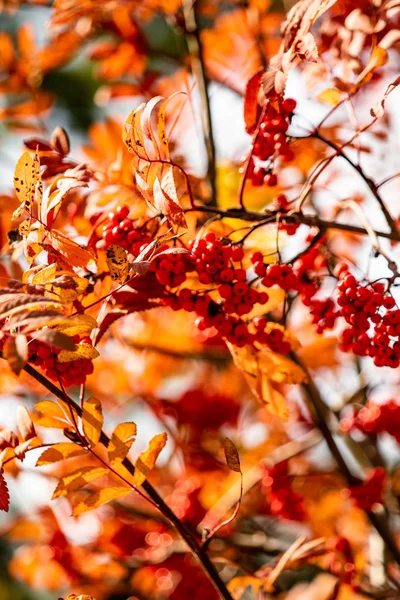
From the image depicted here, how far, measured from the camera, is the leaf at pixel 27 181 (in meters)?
1.13

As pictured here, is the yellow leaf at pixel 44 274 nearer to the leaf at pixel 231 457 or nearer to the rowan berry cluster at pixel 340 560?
the leaf at pixel 231 457

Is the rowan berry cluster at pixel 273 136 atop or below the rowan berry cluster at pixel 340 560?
atop

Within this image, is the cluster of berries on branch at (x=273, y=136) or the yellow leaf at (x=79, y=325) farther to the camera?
the cluster of berries on branch at (x=273, y=136)

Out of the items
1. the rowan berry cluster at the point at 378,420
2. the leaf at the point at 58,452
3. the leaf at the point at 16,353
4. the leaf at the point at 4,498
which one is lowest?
the rowan berry cluster at the point at 378,420

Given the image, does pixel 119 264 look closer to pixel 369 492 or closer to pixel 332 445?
pixel 332 445

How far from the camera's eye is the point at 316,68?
155cm

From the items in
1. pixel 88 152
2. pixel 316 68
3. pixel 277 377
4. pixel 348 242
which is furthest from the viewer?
pixel 348 242

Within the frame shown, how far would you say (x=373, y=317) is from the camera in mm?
1233

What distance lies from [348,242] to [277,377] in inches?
56.6

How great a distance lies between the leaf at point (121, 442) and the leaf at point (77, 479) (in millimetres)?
37

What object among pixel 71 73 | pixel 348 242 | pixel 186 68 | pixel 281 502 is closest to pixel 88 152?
pixel 186 68

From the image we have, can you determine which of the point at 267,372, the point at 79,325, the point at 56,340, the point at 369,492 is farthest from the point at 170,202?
the point at 369,492

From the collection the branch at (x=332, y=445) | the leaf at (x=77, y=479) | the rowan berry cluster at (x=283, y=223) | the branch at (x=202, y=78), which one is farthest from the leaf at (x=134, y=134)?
the branch at (x=332, y=445)

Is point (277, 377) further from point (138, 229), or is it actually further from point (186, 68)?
point (186, 68)
